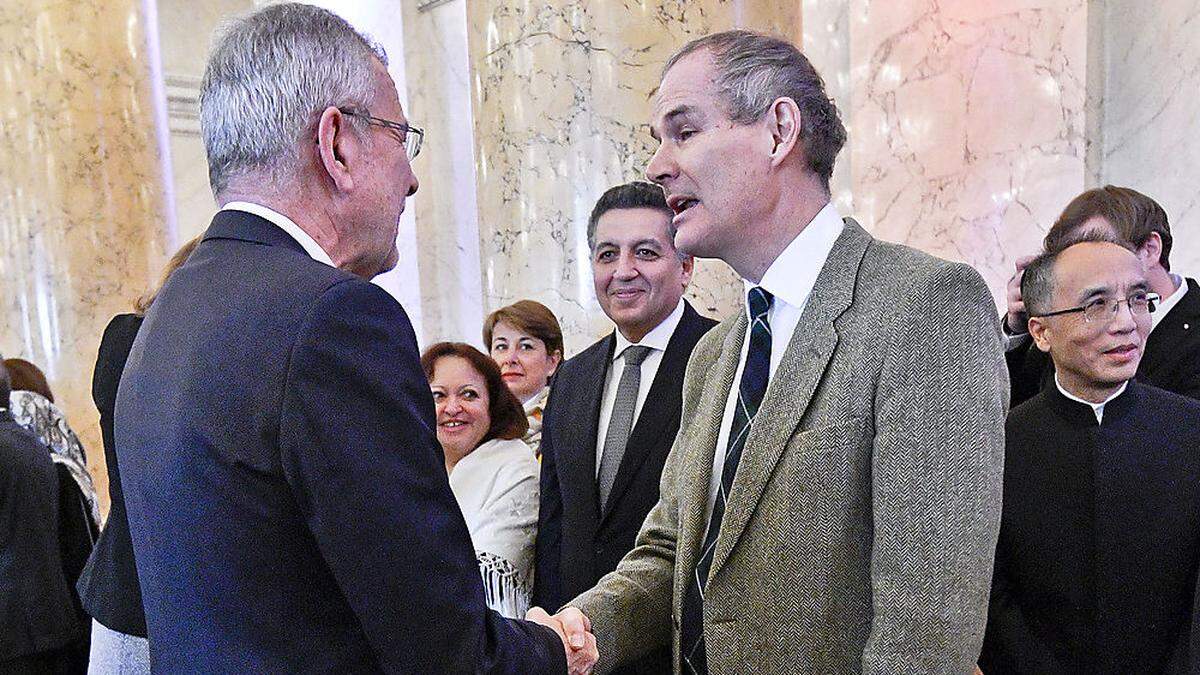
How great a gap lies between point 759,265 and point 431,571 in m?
0.91

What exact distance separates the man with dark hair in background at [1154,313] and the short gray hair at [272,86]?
2.43 metres

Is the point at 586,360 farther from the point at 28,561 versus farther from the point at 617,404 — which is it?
the point at 28,561

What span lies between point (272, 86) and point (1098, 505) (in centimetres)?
229

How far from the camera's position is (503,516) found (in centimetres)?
343

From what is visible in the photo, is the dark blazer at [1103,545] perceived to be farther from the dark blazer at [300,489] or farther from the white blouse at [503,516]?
the dark blazer at [300,489]

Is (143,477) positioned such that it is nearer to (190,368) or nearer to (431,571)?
(190,368)

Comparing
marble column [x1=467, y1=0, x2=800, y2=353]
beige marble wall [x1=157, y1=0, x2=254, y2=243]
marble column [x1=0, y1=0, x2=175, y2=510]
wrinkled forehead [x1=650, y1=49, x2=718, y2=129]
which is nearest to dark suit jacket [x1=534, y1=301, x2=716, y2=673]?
marble column [x1=467, y1=0, x2=800, y2=353]

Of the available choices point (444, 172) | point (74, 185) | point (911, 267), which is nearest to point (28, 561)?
point (74, 185)

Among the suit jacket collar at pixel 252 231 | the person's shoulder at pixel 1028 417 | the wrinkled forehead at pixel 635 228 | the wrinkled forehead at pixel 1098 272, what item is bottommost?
the person's shoulder at pixel 1028 417

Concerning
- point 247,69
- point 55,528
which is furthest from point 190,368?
point 55,528

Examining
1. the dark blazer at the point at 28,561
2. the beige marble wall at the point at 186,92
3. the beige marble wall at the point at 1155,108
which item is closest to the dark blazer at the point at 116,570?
the dark blazer at the point at 28,561

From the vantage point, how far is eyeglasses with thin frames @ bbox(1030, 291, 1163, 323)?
3.05m

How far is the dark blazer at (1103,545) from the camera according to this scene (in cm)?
276

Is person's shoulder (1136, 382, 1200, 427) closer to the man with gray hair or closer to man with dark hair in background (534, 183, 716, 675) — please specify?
man with dark hair in background (534, 183, 716, 675)
